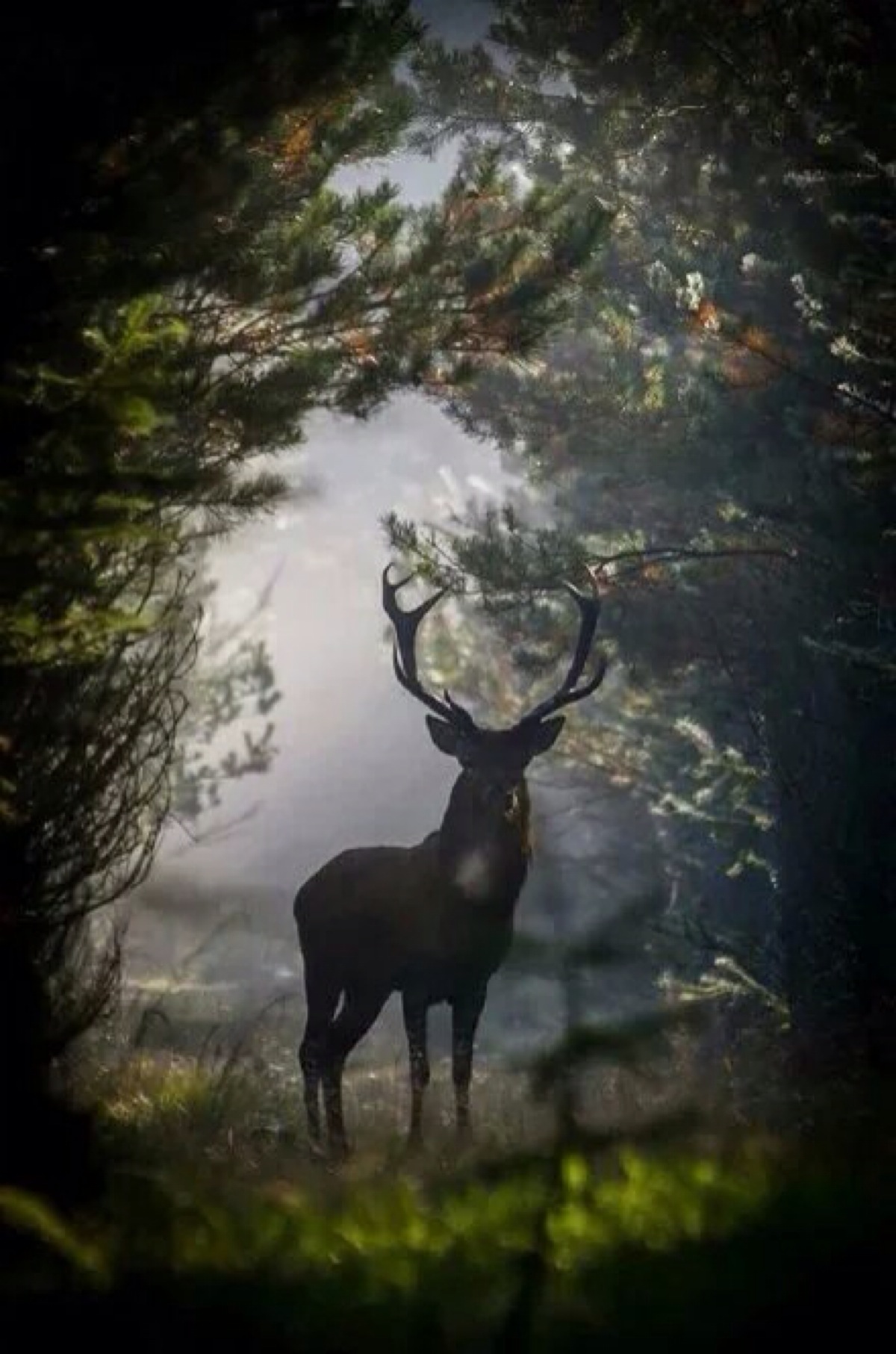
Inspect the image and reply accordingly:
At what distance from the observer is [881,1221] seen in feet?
8.56

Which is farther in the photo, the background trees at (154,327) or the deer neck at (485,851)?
the deer neck at (485,851)

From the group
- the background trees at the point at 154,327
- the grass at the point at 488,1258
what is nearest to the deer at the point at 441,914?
the background trees at the point at 154,327

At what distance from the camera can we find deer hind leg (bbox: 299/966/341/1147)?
906 centimetres

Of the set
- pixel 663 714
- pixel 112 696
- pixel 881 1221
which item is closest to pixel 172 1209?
pixel 881 1221

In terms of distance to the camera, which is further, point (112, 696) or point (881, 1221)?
point (112, 696)

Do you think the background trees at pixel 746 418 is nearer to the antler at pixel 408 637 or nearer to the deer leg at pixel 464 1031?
the antler at pixel 408 637

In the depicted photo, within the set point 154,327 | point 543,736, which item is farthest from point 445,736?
point 154,327

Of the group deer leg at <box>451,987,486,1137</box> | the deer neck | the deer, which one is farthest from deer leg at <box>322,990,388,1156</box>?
the deer neck

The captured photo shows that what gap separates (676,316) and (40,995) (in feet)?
26.2

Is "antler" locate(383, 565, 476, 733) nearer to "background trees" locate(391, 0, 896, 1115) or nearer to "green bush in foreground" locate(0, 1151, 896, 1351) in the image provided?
"background trees" locate(391, 0, 896, 1115)

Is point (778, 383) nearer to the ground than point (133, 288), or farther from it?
farther from it

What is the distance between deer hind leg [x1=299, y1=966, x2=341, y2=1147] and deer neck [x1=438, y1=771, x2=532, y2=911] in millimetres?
1318

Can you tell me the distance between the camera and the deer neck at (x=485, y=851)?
28.1 ft

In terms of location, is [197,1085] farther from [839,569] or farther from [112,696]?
[839,569]
